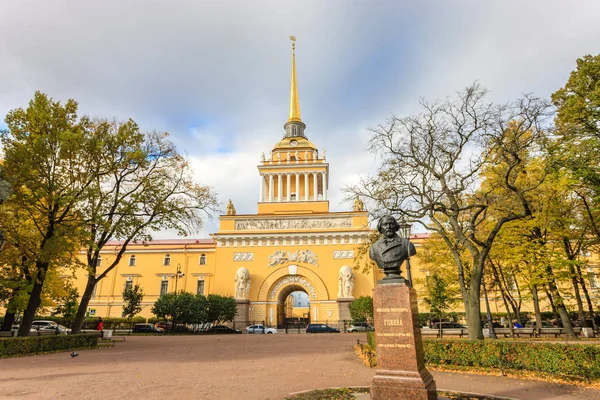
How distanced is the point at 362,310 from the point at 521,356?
2048 centimetres

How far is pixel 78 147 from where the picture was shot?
53.0 ft

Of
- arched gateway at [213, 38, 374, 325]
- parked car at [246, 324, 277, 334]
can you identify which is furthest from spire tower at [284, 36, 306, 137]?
parked car at [246, 324, 277, 334]

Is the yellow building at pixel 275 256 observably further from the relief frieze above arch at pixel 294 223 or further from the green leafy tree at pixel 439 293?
the green leafy tree at pixel 439 293

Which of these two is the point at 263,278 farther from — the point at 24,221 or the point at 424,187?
the point at 424,187

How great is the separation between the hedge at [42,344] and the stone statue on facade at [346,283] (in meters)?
21.2

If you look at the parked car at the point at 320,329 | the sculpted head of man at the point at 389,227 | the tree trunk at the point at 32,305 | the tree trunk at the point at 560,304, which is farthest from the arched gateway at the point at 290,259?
the sculpted head of man at the point at 389,227

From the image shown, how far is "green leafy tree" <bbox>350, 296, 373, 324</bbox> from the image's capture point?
3023 cm

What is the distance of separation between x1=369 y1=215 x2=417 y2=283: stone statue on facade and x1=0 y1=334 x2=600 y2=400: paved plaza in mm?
3384

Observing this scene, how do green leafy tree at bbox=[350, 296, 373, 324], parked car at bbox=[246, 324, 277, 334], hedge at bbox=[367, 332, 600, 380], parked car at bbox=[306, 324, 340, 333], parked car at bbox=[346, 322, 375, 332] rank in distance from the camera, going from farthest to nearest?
parked car at bbox=[246, 324, 277, 334]
parked car at bbox=[306, 324, 340, 333]
parked car at bbox=[346, 322, 375, 332]
green leafy tree at bbox=[350, 296, 373, 324]
hedge at bbox=[367, 332, 600, 380]

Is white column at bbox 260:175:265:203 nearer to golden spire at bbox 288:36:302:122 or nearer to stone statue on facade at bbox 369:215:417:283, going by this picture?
golden spire at bbox 288:36:302:122

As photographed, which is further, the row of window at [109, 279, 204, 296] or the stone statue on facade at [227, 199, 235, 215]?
the row of window at [109, 279, 204, 296]

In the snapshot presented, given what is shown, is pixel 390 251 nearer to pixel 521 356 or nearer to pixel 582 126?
pixel 521 356

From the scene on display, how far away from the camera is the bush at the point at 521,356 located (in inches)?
378

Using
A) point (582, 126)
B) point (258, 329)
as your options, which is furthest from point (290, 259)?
point (582, 126)
